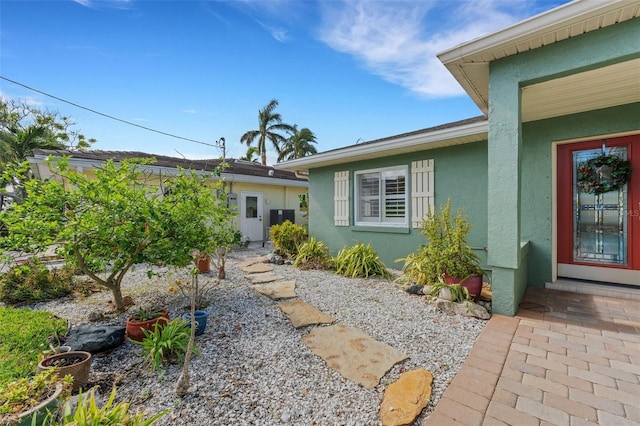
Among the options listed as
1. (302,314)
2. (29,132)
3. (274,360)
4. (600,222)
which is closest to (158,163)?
(29,132)

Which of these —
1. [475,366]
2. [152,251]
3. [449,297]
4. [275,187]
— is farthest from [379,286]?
[275,187]

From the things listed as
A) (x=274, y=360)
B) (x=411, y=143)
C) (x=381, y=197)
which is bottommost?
(x=274, y=360)

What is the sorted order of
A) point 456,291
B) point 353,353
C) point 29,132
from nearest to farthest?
1. point 353,353
2. point 456,291
3. point 29,132

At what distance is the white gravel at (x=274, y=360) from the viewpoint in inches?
72.2

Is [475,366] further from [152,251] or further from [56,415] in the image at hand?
[152,251]

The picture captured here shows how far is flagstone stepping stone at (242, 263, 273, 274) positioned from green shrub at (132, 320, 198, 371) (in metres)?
3.29

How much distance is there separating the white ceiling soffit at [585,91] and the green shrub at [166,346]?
4.78 m

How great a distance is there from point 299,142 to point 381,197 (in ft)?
53.8

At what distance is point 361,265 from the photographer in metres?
5.50

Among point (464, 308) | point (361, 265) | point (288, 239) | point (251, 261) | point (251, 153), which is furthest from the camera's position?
point (251, 153)

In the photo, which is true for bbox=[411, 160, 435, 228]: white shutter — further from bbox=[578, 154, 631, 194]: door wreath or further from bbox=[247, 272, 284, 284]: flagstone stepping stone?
bbox=[247, 272, 284, 284]: flagstone stepping stone

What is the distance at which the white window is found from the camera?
6.09m

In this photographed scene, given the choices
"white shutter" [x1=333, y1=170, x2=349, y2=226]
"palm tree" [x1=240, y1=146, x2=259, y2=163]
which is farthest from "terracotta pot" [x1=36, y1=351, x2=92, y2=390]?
"palm tree" [x1=240, y1=146, x2=259, y2=163]

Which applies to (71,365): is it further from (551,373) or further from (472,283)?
(472,283)
